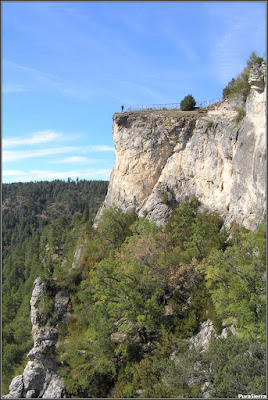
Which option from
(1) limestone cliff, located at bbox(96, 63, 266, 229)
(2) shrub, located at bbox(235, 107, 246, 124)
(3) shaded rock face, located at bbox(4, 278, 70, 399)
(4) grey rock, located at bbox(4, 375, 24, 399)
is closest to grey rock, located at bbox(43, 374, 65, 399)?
(3) shaded rock face, located at bbox(4, 278, 70, 399)

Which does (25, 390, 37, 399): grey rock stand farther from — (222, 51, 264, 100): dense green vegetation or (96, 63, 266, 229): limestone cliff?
(222, 51, 264, 100): dense green vegetation

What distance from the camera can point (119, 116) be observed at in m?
39.4

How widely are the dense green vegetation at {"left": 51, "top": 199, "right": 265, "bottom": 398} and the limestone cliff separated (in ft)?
10.00

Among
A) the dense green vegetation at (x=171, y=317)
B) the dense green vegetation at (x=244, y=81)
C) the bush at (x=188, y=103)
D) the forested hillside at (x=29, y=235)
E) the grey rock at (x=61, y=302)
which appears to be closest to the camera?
the dense green vegetation at (x=171, y=317)

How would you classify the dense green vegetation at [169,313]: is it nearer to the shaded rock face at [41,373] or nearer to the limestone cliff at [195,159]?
the shaded rock face at [41,373]

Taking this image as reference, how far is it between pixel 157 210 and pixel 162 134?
8.62 m

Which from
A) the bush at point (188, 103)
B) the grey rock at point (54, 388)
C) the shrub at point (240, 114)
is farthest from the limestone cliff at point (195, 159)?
the grey rock at point (54, 388)

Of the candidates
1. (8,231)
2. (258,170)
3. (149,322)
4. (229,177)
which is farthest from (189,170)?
(8,231)

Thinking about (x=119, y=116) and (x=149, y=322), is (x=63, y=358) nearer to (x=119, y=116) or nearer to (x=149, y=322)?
(x=149, y=322)

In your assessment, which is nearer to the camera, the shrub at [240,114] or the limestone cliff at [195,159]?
the limestone cliff at [195,159]

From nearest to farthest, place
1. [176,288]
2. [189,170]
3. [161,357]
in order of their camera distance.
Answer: [161,357] < [176,288] < [189,170]

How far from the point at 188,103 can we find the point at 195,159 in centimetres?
793

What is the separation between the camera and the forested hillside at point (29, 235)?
4736 centimetres

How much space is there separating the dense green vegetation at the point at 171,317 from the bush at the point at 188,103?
47.2ft
